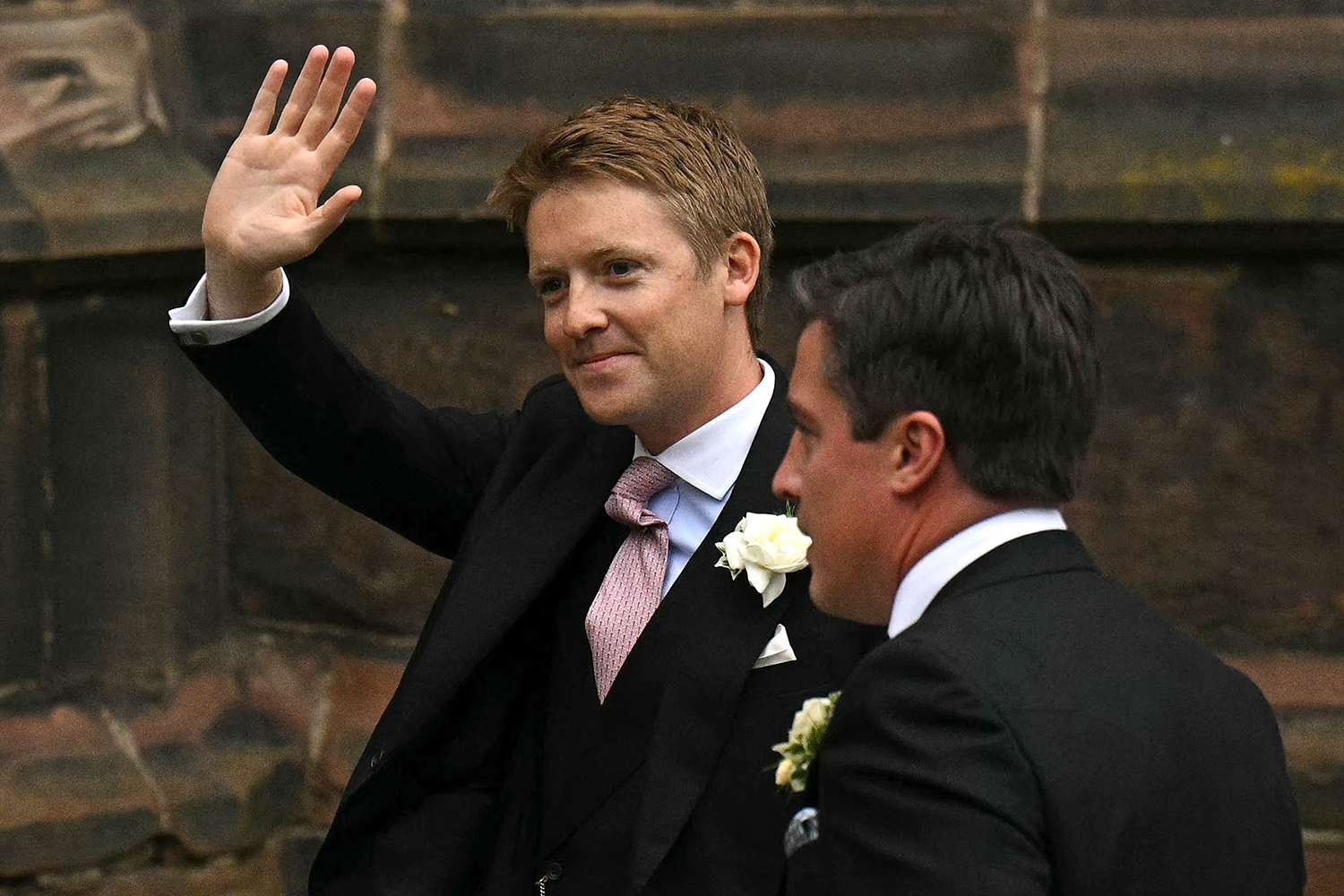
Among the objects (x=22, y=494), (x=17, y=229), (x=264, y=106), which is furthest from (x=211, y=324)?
(x=22, y=494)

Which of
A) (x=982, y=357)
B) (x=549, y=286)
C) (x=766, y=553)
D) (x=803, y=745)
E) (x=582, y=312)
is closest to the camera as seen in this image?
(x=982, y=357)

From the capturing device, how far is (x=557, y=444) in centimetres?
260

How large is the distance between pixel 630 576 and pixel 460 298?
1.65m

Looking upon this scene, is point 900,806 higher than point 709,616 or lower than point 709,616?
higher

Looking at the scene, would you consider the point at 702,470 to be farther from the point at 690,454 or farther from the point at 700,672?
the point at 700,672

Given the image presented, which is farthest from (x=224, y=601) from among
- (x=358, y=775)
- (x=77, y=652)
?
(x=358, y=775)

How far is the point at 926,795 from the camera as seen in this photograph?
Result: 156 cm

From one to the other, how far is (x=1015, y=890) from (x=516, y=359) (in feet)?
8.35

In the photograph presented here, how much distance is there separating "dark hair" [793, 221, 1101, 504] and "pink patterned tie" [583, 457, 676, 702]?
2.13 ft

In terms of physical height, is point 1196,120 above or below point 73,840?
above

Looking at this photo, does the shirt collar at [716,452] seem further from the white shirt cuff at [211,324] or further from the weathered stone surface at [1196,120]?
→ the weathered stone surface at [1196,120]

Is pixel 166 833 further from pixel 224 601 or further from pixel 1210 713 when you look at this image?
pixel 1210 713

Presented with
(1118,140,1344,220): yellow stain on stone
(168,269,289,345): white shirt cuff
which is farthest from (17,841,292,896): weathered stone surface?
(1118,140,1344,220): yellow stain on stone

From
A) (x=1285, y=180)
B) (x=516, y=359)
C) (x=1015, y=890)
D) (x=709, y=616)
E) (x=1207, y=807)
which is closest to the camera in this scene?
(x=1015, y=890)
